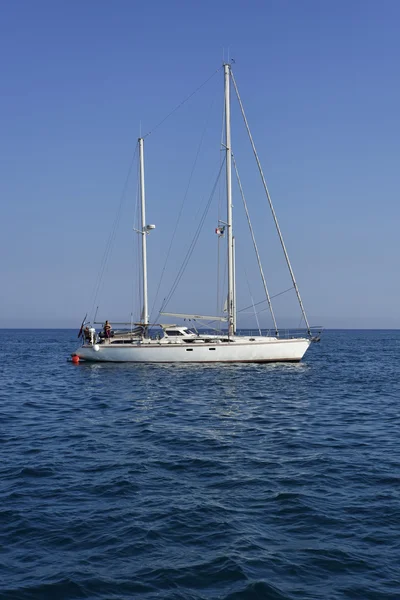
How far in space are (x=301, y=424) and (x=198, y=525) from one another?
32.3 ft

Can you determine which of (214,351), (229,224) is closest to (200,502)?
(214,351)

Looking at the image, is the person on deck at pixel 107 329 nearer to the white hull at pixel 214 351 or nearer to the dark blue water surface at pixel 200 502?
the white hull at pixel 214 351

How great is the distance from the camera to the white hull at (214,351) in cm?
3847

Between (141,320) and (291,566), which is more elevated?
(141,320)

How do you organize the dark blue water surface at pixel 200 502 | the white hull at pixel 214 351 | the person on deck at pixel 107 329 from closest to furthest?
the dark blue water surface at pixel 200 502 → the white hull at pixel 214 351 → the person on deck at pixel 107 329

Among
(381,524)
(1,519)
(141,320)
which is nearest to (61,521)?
(1,519)

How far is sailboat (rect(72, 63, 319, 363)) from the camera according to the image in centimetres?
3872

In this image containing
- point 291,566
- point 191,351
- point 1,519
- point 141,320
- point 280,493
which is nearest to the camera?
point 291,566

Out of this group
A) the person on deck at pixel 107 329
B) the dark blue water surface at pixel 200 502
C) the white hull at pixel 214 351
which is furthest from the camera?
the person on deck at pixel 107 329

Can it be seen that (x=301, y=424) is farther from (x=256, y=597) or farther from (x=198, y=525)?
(x=256, y=597)

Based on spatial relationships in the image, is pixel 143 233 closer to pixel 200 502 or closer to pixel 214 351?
pixel 214 351

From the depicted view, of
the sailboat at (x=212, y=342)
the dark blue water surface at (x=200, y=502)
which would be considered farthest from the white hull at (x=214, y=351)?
the dark blue water surface at (x=200, y=502)

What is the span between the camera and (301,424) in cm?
1861

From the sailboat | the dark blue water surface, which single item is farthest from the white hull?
the dark blue water surface
